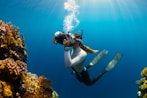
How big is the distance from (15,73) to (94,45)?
197ft

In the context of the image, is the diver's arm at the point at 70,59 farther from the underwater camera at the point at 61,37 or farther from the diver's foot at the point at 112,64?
the diver's foot at the point at 112,64

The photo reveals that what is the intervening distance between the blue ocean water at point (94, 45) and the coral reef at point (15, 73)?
37458 millimetres

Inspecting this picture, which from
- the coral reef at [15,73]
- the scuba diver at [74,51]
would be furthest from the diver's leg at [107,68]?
the coral reef at [15,73]

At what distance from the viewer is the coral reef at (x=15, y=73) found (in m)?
5.45

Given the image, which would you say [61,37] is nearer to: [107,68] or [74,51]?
[74,51]

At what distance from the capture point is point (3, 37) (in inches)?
246

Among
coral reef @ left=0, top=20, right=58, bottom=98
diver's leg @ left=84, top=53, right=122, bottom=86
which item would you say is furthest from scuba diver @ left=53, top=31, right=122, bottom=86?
coral reef @ left=0, top=20, right=58, bottom=98

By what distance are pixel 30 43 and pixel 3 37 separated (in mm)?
58159

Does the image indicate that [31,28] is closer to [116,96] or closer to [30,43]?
[30,43]

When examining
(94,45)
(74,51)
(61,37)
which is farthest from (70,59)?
(94,45)

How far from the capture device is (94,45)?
213 feet

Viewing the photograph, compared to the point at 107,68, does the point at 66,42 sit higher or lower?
lower

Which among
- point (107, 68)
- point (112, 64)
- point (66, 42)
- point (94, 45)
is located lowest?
point (66, 42)

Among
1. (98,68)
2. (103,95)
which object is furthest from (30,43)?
(103,95)
